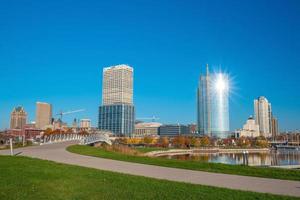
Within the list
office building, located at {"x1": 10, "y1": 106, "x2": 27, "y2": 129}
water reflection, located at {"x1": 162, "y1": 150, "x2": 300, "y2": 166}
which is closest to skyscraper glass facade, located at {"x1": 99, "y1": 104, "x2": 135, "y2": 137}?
office building, located at {"x1": 10, "y1": 106, "x2": 27, "y2": 129}

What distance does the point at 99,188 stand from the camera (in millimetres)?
8797

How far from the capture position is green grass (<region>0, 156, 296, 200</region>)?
776 centimetres

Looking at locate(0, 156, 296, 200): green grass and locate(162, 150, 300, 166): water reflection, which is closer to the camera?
locate(0, 156, 296, 200): green grass

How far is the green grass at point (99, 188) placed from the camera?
306 inches

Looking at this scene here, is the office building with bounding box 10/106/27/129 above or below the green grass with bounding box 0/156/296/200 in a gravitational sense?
above

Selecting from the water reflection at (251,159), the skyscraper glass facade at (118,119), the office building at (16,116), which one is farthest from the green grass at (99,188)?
the office building at (16,116)

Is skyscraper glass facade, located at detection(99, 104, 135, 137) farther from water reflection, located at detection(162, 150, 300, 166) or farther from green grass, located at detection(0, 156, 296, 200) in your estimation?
green grass, located at detection(0, 156, 296, 200)

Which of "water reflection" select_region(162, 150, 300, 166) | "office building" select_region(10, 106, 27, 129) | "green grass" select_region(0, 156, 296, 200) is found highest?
"office building" select_region(10, 106, 27, 129)

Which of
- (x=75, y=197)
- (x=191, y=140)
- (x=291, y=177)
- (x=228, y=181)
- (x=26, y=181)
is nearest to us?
(x=75, y=197)

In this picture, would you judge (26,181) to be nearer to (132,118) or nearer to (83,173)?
→ (83,173)

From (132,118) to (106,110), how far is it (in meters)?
18.3

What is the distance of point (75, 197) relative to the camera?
25.3 feet

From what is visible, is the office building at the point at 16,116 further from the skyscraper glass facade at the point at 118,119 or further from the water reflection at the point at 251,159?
the water reflection at the point at 251,159

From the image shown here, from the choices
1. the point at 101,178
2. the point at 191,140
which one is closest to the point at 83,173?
the point at 101,178
